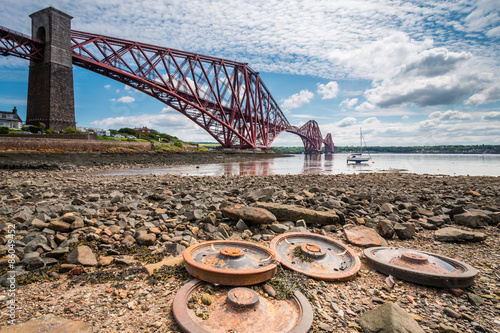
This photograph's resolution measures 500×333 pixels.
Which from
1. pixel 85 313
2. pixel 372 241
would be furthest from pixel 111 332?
pixel 372 241

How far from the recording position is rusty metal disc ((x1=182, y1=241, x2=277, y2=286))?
265 cm

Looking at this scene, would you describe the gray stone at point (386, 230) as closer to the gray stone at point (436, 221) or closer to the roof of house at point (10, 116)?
the gray stone at point (436, 221)

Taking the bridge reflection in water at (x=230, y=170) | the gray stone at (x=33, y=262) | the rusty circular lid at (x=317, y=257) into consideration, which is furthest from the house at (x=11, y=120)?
the rusty circular lid at (x=317, y=257)

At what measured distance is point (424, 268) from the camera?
314 centimetres

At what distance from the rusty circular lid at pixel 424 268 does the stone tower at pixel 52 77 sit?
36781mm

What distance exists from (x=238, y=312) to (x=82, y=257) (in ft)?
8.02

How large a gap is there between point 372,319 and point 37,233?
4933mm

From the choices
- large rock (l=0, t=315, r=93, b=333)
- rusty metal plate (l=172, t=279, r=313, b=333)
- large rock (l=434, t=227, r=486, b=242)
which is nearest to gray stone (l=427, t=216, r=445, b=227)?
large rock (l=434, t=227, r=486, b=242)

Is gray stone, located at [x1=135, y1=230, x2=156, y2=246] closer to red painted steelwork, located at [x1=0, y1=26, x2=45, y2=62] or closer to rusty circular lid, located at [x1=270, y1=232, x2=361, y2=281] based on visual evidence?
rusty circular lid, located at [x1=270, y1=232, x2=361, y2=281]

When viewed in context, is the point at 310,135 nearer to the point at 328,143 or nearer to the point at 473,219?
the point at 328,143

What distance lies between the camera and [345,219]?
18.6 feet

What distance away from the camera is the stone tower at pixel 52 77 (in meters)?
29.4

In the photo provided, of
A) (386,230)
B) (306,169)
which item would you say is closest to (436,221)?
(386,230)

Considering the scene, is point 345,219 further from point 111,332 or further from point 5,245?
point 5,245
